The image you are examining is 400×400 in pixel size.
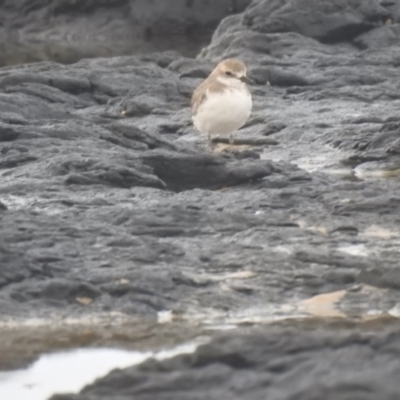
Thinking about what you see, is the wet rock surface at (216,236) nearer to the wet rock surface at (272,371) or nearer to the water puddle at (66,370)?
the wet rock surface at (272,371)

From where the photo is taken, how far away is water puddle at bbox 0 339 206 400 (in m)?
4.38

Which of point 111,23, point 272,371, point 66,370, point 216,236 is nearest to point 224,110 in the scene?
point 216,236

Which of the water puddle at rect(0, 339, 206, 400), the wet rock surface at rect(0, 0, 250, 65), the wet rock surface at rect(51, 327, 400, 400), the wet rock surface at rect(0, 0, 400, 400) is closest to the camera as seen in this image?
the wet rock surface at rect(51, 327, 400, 400)

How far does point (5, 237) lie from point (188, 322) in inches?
52.2

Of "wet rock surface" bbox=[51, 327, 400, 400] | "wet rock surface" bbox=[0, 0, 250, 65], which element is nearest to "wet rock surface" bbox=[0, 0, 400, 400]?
"wet rock surface" bbox=[51, 327, 400, 400]

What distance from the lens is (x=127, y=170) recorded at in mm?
7984

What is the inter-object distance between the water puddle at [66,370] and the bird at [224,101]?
502 cm

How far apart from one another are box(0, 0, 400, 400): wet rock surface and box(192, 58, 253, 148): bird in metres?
0.41

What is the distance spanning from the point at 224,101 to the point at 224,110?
8 centimetres

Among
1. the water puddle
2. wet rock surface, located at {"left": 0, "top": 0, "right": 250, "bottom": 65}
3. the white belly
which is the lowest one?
wet rock surface, located at {"left": 0, "top": 0, "right": 250, "bottom": 65}

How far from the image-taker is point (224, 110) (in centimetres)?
973

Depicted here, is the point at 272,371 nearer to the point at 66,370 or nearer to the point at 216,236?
the point at 66,370

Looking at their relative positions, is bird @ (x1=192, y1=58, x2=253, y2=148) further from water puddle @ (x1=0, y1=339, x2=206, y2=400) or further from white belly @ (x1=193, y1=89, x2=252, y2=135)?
water puddle @ (x1=0, y1=339, x2=206, y2=400)

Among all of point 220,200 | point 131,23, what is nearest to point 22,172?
point 220,200
